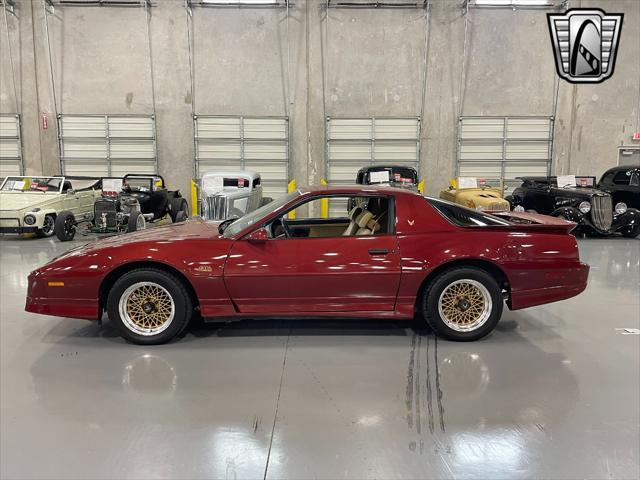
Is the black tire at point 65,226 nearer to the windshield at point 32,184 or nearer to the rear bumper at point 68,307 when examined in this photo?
the windshield at point 32,184

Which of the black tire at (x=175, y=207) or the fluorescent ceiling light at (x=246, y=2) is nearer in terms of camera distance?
the black tire at (x=175, y=207)

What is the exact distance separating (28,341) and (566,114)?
581 inches

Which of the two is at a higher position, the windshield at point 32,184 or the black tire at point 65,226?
the windshield at point 32,184

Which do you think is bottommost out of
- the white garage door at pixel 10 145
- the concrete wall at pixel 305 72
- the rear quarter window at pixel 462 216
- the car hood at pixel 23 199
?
the car hood at pixel 23 199

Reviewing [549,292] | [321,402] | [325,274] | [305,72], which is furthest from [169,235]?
[305,72]

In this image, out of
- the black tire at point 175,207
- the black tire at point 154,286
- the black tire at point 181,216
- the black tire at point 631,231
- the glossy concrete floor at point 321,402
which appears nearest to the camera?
the glossy concrete floor at point 321,402

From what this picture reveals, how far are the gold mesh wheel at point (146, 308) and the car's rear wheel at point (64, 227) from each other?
21.7 feet

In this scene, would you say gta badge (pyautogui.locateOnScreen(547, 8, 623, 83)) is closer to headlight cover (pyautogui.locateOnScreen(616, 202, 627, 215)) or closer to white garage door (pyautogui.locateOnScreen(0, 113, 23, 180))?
headlight cover (pyautogui.locateOnScreen(616, 202, 627, 215))

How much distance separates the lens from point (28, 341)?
4109mm

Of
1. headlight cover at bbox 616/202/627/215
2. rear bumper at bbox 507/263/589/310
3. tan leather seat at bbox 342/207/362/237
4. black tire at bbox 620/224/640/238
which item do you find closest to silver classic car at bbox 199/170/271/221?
tan leather seat at bbox 342/207/362/237

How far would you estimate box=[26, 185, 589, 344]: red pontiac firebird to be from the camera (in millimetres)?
3867

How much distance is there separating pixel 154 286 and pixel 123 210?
23.0ft

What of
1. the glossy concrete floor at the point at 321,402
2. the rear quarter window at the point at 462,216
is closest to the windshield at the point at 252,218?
the glossy concrete floor at the point at 321,402

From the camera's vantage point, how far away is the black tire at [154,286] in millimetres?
3857
